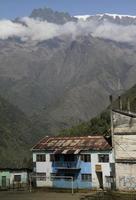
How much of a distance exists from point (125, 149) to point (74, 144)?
1176cm

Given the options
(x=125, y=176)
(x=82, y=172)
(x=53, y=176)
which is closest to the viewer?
(x=125, y=176)

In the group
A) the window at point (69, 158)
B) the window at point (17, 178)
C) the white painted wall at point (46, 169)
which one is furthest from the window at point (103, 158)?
the window at point (17, 178)

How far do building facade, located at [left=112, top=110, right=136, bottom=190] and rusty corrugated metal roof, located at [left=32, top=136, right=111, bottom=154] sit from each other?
269 cm

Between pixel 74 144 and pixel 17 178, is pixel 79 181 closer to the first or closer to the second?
pixel 74 144

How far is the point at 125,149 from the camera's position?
261 feet

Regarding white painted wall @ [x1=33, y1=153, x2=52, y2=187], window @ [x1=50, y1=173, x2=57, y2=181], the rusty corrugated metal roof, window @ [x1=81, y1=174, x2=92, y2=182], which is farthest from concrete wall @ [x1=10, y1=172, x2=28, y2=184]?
window @ [x1=81, y1=174, x2=92, y2=182]

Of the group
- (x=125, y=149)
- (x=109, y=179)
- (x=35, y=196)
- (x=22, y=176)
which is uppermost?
(x=125, y=149)

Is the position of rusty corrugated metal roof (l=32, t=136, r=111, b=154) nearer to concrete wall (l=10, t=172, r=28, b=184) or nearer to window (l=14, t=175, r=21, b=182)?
concrete wall (l=10, t=172, r=28, b=184)

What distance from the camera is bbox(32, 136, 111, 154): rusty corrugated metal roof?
3307 inches

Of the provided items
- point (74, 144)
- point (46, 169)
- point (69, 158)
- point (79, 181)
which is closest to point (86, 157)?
point (69, 158)

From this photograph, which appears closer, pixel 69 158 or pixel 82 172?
pixel 82 172

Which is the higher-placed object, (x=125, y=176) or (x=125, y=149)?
(x=125, y=149)

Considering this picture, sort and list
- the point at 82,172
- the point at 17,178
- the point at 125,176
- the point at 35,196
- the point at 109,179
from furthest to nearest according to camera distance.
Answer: the point at 17,178 < the point at 82,172 < the point at 109,179 < the point at 125,176 < the point at 35,196

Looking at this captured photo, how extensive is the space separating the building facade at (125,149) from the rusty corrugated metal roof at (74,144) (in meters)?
2.69
